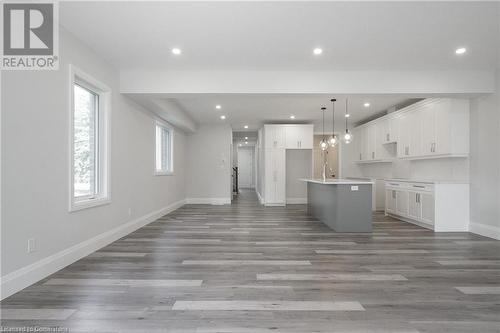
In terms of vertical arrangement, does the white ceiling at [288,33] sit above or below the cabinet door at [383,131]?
above

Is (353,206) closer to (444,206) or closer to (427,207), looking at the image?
(427,207)

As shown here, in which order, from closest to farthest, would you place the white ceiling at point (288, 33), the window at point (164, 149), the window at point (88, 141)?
the white ceiling at point (288, 33) → the window at point (88, 141) → the window at point (164, 149)

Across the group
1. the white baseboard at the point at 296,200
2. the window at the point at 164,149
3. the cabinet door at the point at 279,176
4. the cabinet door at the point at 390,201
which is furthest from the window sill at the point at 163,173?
the cabinet door at the point at 390,201

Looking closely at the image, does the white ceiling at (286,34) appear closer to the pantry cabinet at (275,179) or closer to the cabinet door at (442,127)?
the cabinet door at (442,127)

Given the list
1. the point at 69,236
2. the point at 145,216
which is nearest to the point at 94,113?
the point at 69,236

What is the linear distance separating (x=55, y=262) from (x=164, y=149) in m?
4.78

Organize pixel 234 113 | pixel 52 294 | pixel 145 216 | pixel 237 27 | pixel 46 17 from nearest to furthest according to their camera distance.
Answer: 1. pixel 52 294
2. pixel 46 17
3. pixel 237 27
4. pixel 145 216
5. pixel 234 113

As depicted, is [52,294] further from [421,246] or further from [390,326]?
[421,246]

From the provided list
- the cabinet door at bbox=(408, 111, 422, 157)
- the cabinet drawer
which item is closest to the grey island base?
the cabinet drawer

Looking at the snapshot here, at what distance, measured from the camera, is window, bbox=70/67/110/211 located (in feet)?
11.4

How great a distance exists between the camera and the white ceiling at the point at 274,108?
242 inches

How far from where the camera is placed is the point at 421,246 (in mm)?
4117

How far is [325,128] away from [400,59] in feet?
17.6

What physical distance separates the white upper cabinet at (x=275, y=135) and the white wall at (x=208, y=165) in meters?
1.46
